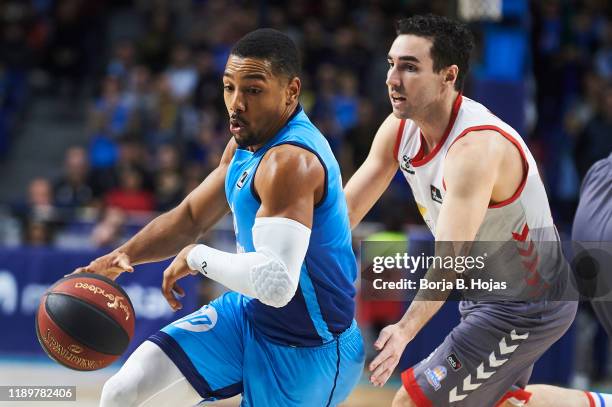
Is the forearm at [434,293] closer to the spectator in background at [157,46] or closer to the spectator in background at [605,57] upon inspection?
the spectator in background at [605,57]

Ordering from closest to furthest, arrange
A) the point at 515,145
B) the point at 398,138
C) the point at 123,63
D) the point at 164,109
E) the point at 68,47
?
the point at 515,145 < the point at 398,138 < the point at 164,109 < the point at 123,63 < the point at 68,47

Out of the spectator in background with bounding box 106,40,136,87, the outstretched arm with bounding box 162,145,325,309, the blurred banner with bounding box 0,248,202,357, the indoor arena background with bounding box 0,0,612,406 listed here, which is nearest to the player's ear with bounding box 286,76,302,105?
the outstretched arm with bounding box 162,145,325,309

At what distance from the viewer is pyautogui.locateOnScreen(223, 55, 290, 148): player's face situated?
4.02 meters

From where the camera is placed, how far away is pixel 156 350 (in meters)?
4.05

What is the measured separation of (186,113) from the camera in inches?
489

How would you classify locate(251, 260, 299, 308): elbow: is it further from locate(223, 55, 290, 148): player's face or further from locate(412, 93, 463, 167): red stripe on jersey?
locate(412, 93, 463, 167): red stripe on jersey

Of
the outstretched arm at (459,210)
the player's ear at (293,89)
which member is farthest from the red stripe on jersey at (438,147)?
the player's ear at (293,89)

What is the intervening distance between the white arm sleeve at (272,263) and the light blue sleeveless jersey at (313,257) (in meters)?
0.20

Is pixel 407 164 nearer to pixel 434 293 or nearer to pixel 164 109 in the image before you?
pixel 434 293

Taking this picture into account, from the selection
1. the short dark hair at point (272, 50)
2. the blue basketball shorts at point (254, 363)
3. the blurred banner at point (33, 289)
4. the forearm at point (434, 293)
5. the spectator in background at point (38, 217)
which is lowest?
the blurred banner at point (33, 289)

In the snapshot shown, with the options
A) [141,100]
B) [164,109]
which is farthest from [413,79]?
[141,100]

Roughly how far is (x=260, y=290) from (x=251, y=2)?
1120 centimetres

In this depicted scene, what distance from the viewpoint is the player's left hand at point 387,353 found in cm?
379

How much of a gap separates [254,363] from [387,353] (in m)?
0.61
